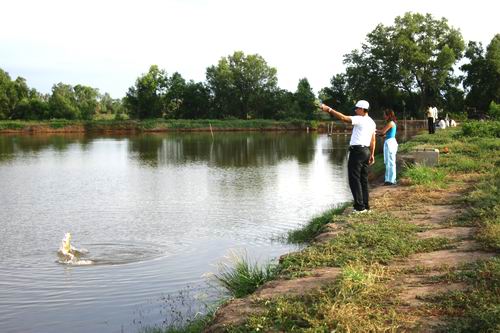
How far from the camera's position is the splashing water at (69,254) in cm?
1136

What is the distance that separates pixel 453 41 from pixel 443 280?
68.4 m

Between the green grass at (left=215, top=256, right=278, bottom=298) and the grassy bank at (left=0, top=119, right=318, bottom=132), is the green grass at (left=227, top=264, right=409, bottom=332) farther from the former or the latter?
the grassy bank at (left=0, top=119, right=318, bottom=132)

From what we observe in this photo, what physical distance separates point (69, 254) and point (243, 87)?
74.1m

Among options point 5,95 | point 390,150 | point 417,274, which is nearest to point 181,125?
point 5,95

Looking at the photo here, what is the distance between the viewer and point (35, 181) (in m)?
24.7

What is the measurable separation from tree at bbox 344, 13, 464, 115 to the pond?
132ft

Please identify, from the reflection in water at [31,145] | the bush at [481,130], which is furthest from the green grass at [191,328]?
the reflection in water at [31,145]

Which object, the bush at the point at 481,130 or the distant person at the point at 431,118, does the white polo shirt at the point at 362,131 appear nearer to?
the bush at the point at 481,130

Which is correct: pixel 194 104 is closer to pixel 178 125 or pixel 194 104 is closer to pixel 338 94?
pixel 178 125

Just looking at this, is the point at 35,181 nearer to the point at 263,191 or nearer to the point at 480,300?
the point at 263,191

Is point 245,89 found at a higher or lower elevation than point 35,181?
higher

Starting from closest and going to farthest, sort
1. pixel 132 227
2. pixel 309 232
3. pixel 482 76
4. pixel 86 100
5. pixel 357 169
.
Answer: pixel 357 169 → pixel 309 232 → pixel 132 227 → pixel 482 76 → pixel 86 100

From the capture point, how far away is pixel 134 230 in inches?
570

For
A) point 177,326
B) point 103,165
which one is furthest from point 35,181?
point 177,326
